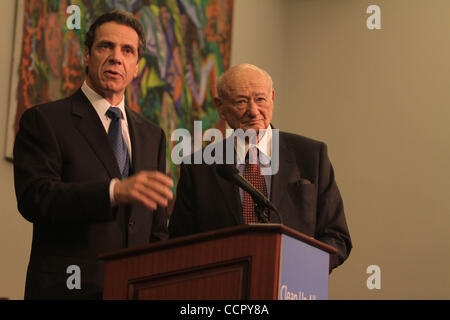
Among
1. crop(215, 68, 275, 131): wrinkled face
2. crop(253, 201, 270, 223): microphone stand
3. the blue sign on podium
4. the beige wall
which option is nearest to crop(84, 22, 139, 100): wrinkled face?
crop(215, 68, 275, 131): wrinkled face

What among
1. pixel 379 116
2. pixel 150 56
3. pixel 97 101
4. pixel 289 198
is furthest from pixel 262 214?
pixel 379 116

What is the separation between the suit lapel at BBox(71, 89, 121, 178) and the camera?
2.80 m

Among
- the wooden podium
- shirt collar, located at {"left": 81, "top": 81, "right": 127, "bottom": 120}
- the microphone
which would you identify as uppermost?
shirt collar, located at {"left": 81, "top": 81, "right": 127, "bottom": 120}

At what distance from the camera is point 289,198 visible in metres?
2.99

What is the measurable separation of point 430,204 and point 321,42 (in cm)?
192

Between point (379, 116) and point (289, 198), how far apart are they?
404 cm

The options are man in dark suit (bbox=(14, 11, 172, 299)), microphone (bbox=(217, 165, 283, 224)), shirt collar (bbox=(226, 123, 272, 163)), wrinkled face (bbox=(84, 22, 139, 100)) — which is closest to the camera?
microphone (bbox=(217, 165, 283, 224))

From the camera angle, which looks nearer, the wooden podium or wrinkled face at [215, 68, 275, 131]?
the wooden podium

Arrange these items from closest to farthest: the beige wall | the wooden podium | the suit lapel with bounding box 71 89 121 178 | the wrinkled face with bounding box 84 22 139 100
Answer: the wooden podium → the suit lapel with bounding box 71 89 121 178 → the wrinkled face with bounding box 84 22 139 100 → the beige wall

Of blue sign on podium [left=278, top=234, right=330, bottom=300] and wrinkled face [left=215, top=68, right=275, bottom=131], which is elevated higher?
wrinkled face [left=215, top=68, right=275, bottom=131]

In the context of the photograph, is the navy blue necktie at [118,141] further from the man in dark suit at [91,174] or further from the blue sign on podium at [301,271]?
the blue sign on podium at [301,271]

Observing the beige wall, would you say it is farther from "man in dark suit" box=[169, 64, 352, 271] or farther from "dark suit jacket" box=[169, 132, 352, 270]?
"dark suit jacket" box=[169, 132, 352, 270]
